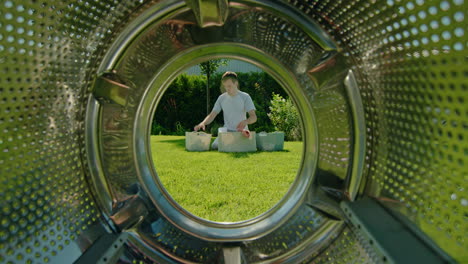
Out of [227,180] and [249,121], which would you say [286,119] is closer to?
[249,121]

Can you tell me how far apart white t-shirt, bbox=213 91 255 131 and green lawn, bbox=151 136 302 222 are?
46 centimetres

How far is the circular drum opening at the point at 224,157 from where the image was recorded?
6.05 ft

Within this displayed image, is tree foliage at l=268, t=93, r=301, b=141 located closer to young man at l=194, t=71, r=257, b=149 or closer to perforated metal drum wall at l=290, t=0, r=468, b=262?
young man at l=194, t=71, r=257, b=149

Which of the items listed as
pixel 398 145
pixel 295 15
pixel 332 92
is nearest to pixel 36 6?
pixel 295 15

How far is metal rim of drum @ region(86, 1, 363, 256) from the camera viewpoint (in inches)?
26.1

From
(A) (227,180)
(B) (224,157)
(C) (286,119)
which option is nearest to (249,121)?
(B) (224,157)

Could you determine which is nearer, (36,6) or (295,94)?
(36,6)

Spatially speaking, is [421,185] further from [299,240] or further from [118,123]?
[118,123]

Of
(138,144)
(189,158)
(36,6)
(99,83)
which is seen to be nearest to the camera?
(36,6)

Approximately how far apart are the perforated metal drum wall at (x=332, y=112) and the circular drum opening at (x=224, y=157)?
29cm

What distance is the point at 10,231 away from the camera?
51cm

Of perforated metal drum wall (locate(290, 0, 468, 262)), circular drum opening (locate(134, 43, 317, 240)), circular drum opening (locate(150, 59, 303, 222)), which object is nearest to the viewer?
perforated metal drum wall (locate(290, 0, 468, 262))

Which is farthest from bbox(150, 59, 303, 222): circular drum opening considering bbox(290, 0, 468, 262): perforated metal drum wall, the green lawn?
bbox(290, 0, 468, 262): perforated metal drum wall

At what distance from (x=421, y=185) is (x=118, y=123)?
673mm
